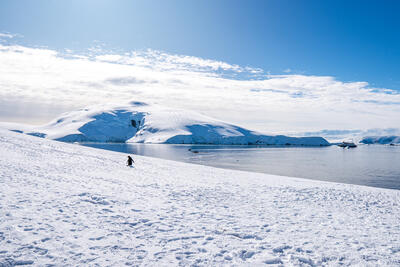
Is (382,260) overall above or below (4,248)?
below

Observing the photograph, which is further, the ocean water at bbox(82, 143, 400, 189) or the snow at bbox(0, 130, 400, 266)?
the ocean water at bbox(82, 143, 400, 189)

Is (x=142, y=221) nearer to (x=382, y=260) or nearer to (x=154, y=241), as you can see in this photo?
(x=154, y=241)

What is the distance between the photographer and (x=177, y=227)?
36.4ft

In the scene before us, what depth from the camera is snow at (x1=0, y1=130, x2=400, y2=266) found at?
8.56 m

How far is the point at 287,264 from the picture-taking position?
28.2ft

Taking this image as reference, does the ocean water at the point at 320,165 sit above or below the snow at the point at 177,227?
below

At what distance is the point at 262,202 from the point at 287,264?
8.18m

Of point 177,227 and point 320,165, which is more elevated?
point 177,227

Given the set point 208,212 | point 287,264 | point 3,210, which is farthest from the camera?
point 208,212

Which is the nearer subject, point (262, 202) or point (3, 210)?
point (3, 210)

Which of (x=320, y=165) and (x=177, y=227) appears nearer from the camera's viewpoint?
(x=177, y=227)

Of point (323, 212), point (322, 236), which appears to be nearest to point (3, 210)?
point (322, 236)

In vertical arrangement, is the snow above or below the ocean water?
above

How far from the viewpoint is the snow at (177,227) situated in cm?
856
